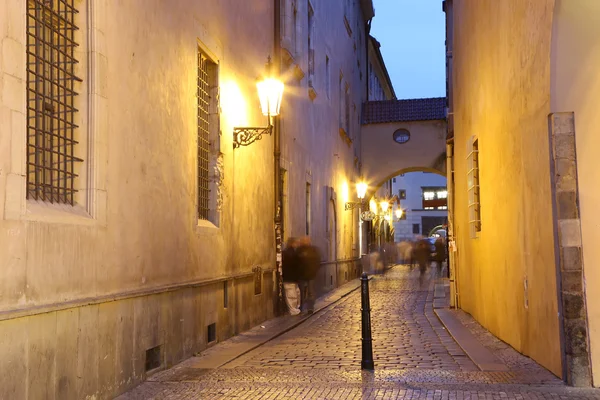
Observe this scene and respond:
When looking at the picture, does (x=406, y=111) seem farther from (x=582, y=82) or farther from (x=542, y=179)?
(x=582, y=82)

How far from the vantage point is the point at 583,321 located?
23.6 feet

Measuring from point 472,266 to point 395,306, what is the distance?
4.24m

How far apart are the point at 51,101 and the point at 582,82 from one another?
15.2 feet

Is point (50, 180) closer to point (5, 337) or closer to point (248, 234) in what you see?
point (5, 337)

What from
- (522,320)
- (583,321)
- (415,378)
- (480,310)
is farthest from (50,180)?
(480,310)

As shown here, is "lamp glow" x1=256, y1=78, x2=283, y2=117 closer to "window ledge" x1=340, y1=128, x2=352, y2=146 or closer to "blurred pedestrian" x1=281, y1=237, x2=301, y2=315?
"blurred pedestrian" x1=281, y1=237, x2=301, y2=315

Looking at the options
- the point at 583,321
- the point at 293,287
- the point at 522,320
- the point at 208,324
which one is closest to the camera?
the point at 583,321

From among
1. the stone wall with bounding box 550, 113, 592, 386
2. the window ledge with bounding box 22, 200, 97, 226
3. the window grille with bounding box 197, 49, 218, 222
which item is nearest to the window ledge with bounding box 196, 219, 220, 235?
the window grille with bounding box 197, 49, 218, 222

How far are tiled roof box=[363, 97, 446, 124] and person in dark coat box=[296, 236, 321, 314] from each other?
19240mm

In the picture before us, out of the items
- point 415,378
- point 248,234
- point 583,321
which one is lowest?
point 415,378

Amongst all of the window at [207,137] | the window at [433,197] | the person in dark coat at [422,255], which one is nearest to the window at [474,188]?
the window at [207,137]

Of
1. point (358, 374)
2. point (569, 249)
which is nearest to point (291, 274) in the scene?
point (358, 374)

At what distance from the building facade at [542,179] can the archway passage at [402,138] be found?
21.9 meters

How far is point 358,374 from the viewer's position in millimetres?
8461
